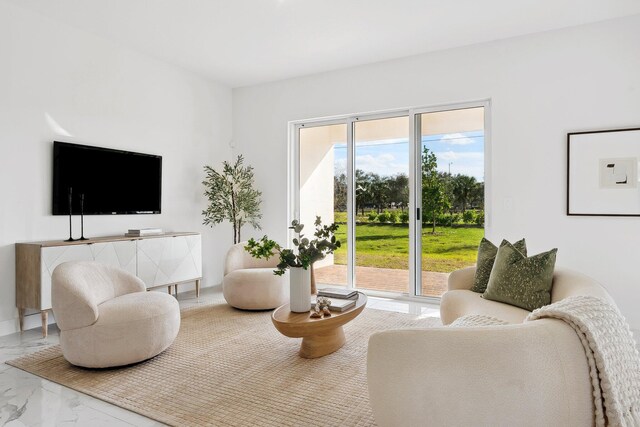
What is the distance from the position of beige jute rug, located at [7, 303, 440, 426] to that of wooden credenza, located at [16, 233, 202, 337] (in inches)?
25.8

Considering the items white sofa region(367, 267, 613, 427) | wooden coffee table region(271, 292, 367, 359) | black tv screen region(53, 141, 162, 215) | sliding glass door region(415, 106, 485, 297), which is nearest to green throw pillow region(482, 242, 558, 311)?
wooden coffee table region(271, 292, 367, 359)

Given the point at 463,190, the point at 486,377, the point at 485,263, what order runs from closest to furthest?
1. the point at 486,377
2. the point at 485,263
3. the point at 463,190

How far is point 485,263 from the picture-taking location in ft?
10.5

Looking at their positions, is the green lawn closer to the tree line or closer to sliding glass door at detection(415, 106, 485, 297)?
sliding glass door at detection(415, 106, 485, 297)

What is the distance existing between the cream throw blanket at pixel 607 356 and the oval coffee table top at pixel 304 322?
59.3 inches

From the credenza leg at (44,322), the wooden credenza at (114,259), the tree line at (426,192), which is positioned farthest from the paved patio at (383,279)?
the credenza leg at (44,322)

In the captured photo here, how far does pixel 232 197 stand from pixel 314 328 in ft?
10.2

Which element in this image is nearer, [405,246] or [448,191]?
[448,191]

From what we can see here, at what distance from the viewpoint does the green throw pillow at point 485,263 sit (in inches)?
123

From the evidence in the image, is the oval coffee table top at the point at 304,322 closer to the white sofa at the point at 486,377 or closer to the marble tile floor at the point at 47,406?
the marble tile floor at the point at 47,406

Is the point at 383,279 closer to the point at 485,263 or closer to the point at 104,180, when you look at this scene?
the point at 485,263

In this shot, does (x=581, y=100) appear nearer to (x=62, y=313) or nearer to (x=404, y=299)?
(x=404, y=299)

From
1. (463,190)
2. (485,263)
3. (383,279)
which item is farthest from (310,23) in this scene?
(383,279)

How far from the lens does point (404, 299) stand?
16.2 feet
